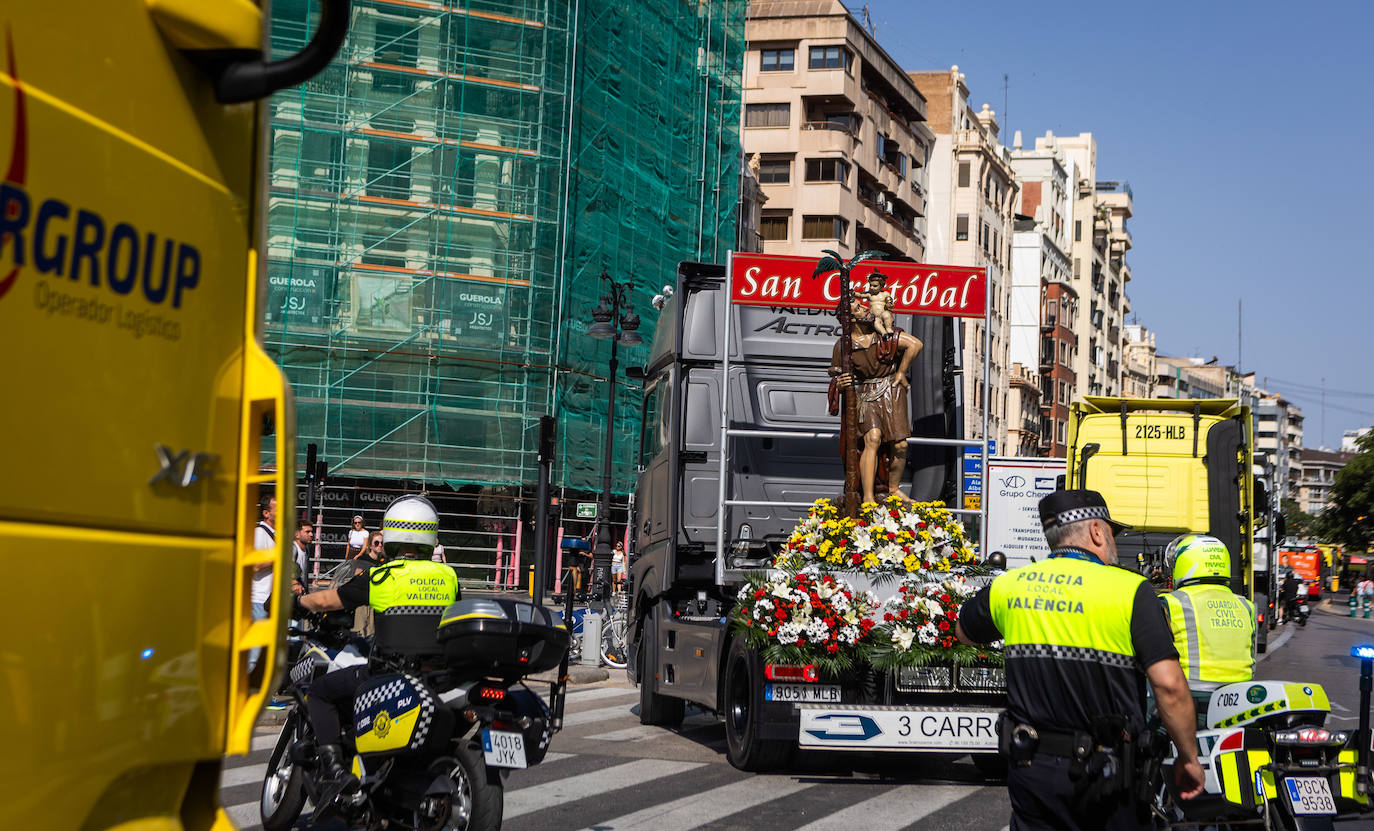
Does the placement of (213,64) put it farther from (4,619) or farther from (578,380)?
(578,380)

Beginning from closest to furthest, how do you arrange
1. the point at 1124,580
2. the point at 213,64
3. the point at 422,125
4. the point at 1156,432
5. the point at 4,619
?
1. the point at 4,619
2. the point at 213,64
3. the point at 1124,580
4. the point at 1156,432
5. the point at 422,125

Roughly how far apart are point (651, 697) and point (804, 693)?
3632 millimetres

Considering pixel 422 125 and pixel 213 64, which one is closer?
pixel 213 64

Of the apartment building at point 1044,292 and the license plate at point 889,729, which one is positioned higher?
the apartment building at point 1044,292

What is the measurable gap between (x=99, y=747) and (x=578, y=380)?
3638cm

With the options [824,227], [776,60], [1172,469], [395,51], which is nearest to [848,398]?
[1172,469]

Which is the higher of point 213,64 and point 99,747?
point 213,64

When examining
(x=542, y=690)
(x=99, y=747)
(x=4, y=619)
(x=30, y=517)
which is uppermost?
(x=30, y=517)

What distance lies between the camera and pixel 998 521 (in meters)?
22.8

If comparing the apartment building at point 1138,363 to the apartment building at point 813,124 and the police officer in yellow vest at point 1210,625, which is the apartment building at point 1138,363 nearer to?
the apartment building at point 813,124

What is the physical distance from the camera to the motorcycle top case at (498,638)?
651 centimetres

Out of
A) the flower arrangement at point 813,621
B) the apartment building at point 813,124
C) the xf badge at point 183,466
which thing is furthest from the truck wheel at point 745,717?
the apartment building at point 813,124

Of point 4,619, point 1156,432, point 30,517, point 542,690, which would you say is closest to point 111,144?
point 30,517

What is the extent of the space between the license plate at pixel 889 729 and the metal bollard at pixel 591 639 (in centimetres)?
1008
